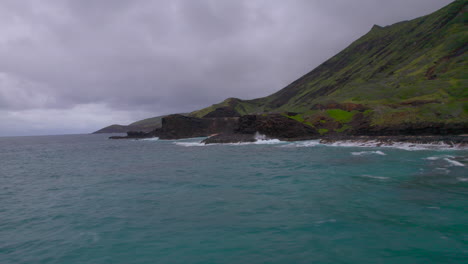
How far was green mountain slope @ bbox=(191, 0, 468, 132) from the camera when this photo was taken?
5178cm

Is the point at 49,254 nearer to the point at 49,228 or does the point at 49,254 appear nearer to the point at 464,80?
the point at 49,228

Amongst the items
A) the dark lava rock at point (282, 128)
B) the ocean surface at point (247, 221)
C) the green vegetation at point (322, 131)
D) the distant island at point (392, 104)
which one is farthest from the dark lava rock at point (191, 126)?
the ocean surface at point (247, 221)

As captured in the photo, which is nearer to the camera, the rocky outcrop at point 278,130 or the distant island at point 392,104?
the distant island at point 392,104

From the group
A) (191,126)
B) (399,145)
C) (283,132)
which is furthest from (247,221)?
(191,126)

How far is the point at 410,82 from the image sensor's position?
252 ft

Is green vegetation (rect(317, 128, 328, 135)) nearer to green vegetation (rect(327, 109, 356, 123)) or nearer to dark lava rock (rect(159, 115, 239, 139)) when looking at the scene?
green vegetation (rect(327, 109, 356, 123))

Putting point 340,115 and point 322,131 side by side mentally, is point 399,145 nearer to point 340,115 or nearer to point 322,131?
point 322,131

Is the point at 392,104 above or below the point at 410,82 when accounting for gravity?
below

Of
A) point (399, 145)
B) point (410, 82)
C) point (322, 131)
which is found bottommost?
point (399, 145)

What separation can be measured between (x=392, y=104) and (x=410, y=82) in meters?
22.8

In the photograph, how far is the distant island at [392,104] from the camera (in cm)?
4822

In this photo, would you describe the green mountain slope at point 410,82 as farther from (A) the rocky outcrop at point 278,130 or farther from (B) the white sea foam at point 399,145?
(B) the white sea foam at point 399,145

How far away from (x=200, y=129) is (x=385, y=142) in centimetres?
7466

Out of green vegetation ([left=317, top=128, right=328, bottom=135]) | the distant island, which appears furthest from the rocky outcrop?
green vegetation ([left=317, top=128, right=328, bottom=135])
